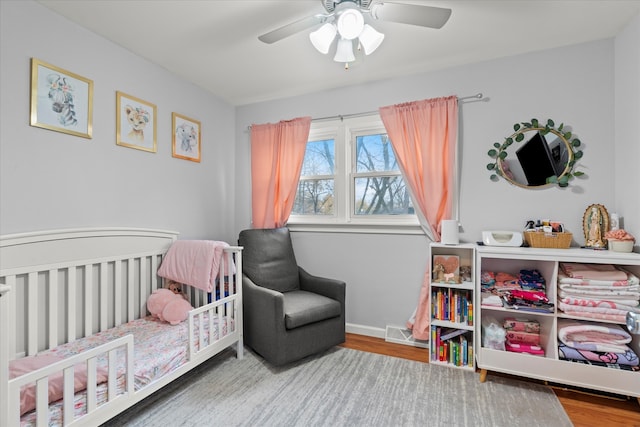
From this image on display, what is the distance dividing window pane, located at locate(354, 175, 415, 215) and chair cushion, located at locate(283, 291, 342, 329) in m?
0.96

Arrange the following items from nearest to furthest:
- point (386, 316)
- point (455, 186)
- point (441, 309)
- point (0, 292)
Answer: point (0, 292) < point (441, 309) < point (455, 186) < point (386, 316)

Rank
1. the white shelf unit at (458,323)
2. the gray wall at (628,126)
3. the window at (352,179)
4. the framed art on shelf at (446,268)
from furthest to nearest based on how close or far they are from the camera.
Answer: the window at (352,179)
the framed art on shelf at (446,268)
the white shelf unit at (458,323)
the gray wall at (628,126)

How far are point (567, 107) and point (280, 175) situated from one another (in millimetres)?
2501

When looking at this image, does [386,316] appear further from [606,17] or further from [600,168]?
[606,17]

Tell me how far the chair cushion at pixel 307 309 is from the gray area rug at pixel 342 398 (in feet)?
1.17

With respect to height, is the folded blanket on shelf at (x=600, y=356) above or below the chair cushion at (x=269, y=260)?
below

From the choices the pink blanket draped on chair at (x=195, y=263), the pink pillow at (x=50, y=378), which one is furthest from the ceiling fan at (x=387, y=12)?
the pink pillow at (x=50, y=378)

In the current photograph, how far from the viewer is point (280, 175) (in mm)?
3225

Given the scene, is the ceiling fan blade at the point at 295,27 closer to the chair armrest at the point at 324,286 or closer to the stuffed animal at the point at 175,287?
the chair armrest at the point at 324,286

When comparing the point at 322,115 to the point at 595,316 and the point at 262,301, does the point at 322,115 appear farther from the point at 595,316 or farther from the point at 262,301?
the point at 595,316

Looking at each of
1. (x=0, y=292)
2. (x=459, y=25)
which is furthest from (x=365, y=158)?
(x=0, y=292)

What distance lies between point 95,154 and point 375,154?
229cm

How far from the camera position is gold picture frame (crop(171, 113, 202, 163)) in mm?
2781

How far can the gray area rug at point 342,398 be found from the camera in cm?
171
